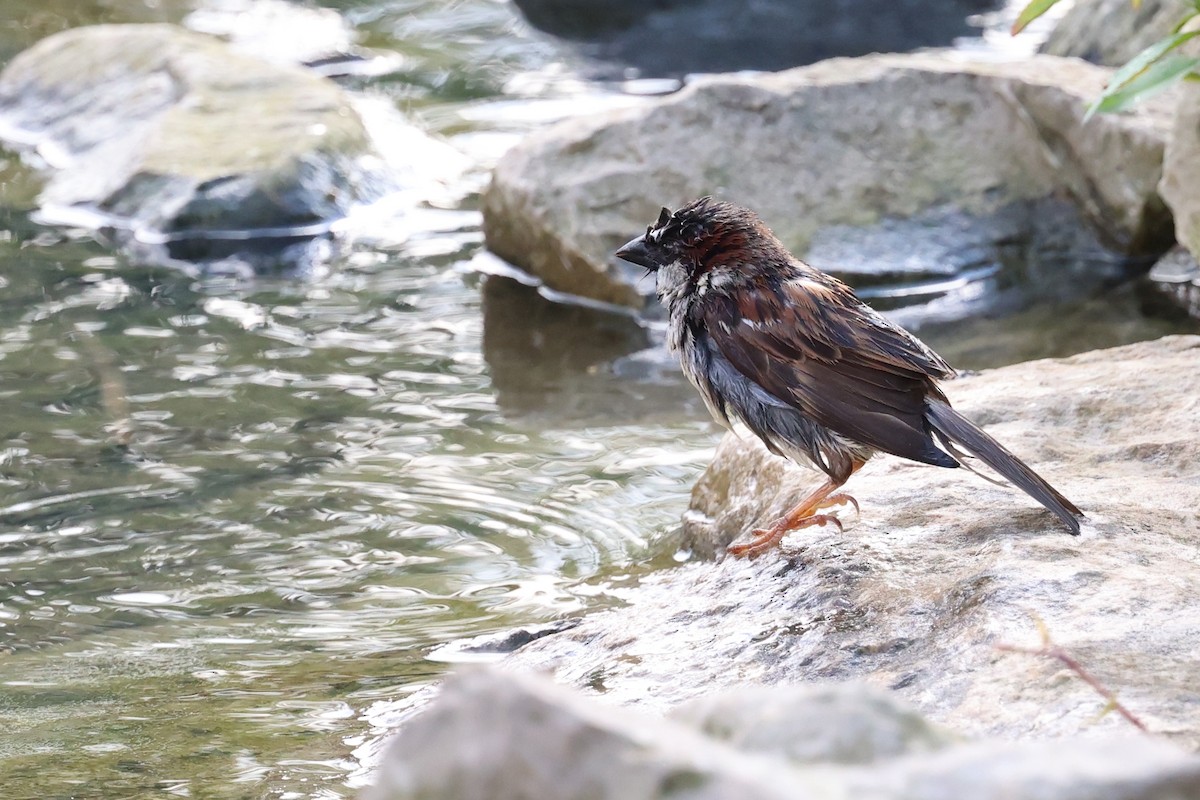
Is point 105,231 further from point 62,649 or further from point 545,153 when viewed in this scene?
point 62,649

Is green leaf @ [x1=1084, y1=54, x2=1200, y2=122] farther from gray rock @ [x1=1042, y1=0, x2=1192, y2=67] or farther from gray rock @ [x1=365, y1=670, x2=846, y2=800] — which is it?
gray rock @ [x1=1042, y1=0, x2=1192, y2=67]

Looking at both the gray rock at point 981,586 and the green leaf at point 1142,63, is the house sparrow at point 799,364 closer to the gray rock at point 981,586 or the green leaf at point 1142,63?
the gray rock at point 981,586

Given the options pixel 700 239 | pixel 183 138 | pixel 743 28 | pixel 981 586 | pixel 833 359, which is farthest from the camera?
pixel 743 28

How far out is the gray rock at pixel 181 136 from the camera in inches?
345

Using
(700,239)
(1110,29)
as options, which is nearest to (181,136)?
(700,239)

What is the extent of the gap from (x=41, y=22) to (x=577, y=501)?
947cm

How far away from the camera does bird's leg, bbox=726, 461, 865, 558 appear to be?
408cm

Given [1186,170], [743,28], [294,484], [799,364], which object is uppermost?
[743,28]

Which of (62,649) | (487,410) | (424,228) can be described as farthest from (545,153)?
(62,649)

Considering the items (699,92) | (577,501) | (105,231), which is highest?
Answer: (699,92)

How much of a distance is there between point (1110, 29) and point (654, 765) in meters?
9.73

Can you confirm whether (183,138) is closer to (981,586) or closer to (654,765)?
(981,586)

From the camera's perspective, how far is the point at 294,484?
568cm

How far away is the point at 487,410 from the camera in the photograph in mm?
6562
